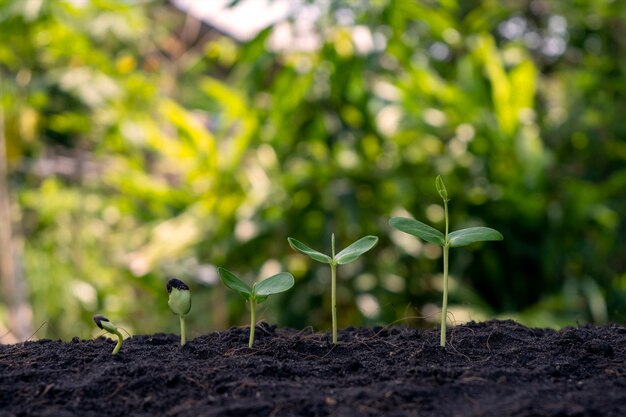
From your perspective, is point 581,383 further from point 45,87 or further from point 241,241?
point 45,87

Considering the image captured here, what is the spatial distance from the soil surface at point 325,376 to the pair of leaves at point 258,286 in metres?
0.08

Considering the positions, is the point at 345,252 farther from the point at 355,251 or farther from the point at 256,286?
the point at 256,286

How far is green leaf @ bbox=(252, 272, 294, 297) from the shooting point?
1.10m

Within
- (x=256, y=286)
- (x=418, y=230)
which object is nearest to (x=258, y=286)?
(x=256, y=286)

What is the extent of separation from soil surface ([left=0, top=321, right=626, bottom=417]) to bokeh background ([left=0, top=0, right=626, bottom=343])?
1.89 m

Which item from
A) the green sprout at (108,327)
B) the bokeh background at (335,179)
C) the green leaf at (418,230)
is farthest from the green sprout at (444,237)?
the bokeh background at (335,179)

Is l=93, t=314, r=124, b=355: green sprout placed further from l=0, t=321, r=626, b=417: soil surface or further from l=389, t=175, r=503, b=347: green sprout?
l=389, t=175, r=503, b=347: green sprout

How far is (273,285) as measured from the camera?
3.66ft

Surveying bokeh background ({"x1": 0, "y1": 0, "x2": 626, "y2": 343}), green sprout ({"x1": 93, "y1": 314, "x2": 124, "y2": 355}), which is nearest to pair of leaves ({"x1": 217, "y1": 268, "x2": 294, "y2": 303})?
green sprout ({"x1": 93, "y1": 314, "x2": 124, "y2": 355})

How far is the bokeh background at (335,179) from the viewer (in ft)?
10.8

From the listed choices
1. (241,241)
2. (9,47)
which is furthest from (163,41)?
(241,241)

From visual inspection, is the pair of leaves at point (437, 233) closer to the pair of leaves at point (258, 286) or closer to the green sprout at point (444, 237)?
the green sprout at point (444, 237)

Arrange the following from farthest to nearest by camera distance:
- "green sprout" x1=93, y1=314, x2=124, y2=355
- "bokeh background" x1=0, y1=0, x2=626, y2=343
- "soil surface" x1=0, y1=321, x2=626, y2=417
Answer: "bokeh background" x1=0, y1=0, x2=626, y2=343
"green sprout" x1=93, y1=314, x2=124, y2=355
"soil surface" x1=0, y1=321, x2=626, y2=417

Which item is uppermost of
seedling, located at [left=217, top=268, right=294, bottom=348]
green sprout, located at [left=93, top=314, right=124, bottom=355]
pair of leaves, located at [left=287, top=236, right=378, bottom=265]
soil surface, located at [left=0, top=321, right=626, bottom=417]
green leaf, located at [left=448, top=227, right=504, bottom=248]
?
green leaf, located at [left=448, top=227, right=504, bottom=248]
